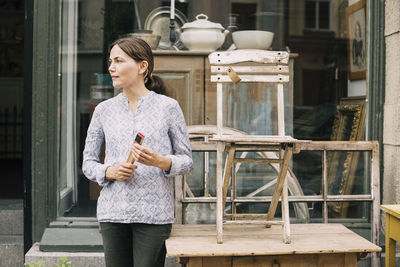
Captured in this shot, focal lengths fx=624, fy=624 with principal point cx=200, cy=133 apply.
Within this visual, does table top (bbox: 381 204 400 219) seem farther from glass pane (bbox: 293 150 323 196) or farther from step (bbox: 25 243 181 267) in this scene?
step (bbox: 25 243 181 267)

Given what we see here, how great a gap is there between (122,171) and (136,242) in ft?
1.46

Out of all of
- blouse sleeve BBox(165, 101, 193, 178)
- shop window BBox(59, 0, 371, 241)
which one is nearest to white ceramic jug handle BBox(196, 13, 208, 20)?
shop window BBox(59, 0, 371, 241)

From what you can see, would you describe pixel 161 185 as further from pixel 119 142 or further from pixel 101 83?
pixel 101 83

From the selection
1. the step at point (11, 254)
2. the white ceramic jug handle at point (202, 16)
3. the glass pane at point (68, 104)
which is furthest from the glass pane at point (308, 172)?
the step at point (11, 254)

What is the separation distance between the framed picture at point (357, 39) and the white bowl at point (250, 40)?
0.79 m

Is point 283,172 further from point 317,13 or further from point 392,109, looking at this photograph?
point 317,13

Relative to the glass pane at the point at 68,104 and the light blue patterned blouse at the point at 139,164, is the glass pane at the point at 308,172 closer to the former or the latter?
the glass pane at the point at 68,104

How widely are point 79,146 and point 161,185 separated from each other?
7.28 ft

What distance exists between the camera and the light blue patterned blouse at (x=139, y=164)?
335 cm

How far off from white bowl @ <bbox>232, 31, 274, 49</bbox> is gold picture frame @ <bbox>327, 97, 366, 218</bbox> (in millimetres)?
949

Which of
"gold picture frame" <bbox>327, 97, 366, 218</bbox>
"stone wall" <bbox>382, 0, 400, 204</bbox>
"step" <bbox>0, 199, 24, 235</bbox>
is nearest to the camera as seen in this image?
"stone wall" <bbox>382, 0, 400, 204</bbox>

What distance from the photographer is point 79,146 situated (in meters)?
5.46

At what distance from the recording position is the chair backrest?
379 cm

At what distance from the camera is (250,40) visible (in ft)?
18.4
